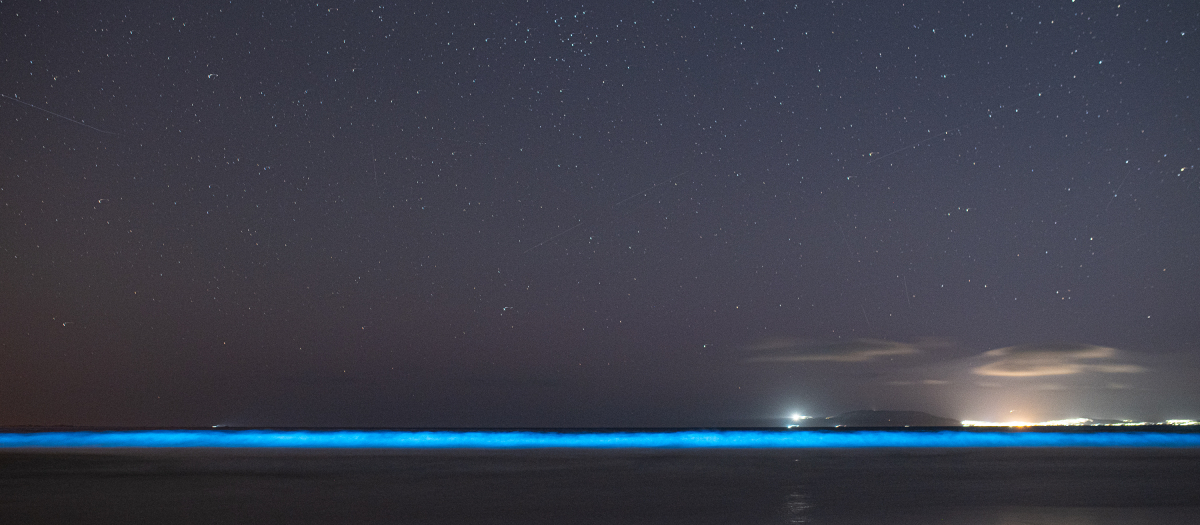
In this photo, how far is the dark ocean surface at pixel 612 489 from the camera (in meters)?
4.56

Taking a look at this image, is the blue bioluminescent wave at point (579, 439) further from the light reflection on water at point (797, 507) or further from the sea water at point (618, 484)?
the light reflection on water at point (797, 507)

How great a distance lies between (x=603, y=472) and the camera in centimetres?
768

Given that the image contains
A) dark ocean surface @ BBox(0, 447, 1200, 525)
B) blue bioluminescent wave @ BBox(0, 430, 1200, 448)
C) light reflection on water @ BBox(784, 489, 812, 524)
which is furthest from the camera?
blue bioluminescent wave @ BBox(0, 430, 1200, 448)

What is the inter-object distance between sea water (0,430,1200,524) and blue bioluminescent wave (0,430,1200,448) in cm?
32

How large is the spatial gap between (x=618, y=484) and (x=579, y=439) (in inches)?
343

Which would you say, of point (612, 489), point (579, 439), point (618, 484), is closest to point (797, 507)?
point (612, 489)

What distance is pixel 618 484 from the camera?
21.0 feet

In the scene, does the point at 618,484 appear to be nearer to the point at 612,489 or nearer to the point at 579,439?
the point at 612,489

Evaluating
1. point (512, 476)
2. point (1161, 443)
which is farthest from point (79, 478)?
point (1161, 443)

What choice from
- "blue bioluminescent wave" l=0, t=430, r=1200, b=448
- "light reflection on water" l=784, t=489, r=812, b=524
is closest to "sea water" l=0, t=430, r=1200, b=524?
"light reflection on water" l=784, t=489, r=812, b=524

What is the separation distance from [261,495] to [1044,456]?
34.7ft

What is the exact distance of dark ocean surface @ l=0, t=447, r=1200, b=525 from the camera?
4.56 metres

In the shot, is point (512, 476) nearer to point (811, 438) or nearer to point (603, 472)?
point (603, 472)

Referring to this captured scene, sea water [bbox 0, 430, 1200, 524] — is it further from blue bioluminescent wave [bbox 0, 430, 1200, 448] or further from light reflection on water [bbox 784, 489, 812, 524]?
blue bioluminescent wave [bbox 0, 430, 1200, 448]
